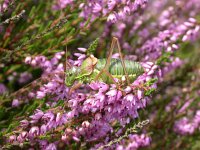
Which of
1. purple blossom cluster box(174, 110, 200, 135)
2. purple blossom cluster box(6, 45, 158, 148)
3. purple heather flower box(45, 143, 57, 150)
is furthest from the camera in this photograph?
purple blossom cluster box(174, 110, 200, 135)

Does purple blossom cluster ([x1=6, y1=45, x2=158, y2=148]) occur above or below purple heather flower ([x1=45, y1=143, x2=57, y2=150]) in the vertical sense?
above

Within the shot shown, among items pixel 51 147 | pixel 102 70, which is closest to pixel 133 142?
pixel 51 147

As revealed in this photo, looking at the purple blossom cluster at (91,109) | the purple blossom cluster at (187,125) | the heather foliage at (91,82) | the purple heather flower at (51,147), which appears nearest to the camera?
the purple blossom cluster at (91,109)

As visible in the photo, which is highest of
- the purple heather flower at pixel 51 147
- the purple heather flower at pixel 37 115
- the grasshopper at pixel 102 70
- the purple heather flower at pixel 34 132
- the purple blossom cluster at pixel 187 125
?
the grasshopper at pixel 102 70

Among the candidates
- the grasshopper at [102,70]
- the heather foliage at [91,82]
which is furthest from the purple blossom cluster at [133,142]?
the grasshopper at [102,70]

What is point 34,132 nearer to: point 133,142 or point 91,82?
point 91,82

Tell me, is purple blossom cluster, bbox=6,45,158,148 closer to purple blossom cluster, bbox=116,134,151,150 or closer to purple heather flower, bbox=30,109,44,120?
purple heather flower, bbox=30,109,44,120

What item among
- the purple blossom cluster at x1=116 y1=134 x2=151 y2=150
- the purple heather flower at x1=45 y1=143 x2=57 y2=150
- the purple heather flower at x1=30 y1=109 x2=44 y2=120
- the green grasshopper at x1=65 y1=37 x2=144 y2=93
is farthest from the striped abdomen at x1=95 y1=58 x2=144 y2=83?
the purple blossom cluster at x1=116 y1=134 x2=151 y2=150

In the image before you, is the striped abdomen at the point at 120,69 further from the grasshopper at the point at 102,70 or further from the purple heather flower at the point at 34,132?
the purple heather flower at the point at 34,132
